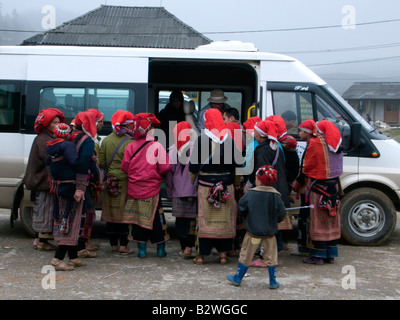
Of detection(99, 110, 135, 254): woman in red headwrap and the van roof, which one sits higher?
the van roof

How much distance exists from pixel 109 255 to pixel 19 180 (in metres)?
1.75

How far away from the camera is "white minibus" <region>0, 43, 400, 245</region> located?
7.48m

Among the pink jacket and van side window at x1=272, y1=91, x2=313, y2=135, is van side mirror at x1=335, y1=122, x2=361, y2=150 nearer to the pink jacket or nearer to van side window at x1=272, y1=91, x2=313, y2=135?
van side window at x1=272, y1=91, x2=313, y2=135

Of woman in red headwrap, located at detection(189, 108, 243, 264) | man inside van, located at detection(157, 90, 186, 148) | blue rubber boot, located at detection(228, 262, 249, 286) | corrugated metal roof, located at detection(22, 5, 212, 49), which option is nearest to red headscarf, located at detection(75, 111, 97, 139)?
woman in red headwrap, located at detection(189, 108, 243, 264)

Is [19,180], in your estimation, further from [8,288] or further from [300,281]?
[300,281]

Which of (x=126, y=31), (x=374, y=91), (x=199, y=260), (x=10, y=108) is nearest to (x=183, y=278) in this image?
(x=199, y=260)

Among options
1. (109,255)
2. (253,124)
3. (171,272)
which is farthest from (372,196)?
(109,255)

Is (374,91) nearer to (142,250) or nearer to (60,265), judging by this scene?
(142,250)

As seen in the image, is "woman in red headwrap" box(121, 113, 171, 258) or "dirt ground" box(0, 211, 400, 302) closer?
"dirt ground" box(0, 211, 400, 302)

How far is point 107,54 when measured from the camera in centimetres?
750

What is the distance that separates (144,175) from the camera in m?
6.55

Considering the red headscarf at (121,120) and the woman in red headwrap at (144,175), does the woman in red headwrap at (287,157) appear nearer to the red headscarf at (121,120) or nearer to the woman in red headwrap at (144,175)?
the woman in red headwrap at (144,175)

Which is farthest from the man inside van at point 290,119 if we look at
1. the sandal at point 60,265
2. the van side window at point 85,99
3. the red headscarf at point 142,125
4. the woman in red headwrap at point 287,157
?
the sandal at point 60,265

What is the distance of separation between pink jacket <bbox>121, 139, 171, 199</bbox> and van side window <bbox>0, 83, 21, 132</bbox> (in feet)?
6.52
